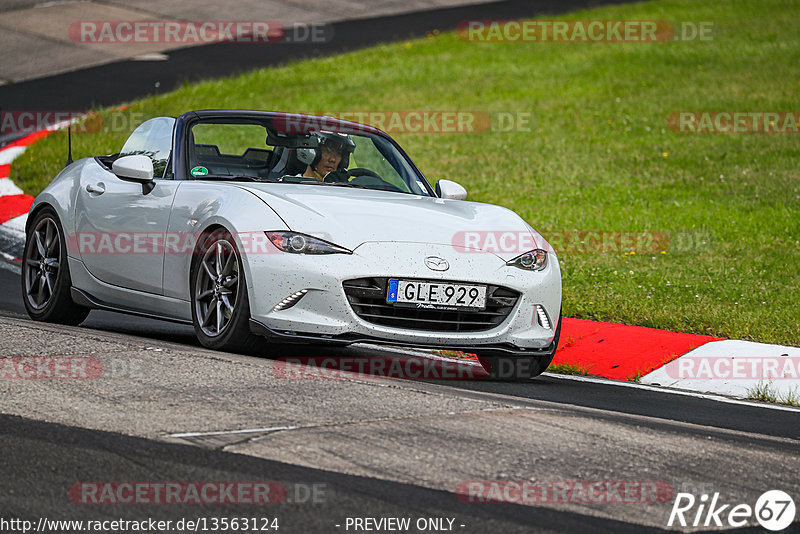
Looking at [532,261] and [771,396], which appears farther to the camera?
[771,396]

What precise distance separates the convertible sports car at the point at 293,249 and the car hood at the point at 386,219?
0.01 meters

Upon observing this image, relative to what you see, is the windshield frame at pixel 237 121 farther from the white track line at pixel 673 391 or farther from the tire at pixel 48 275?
the white track line at pixel 673 391

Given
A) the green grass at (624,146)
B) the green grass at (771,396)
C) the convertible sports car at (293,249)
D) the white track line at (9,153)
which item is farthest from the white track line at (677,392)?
the white track line at (9,153)

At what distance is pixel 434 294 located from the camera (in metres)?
6.54

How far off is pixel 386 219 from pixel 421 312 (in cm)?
58

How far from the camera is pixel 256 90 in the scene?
21.2 m

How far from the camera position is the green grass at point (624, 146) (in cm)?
1012

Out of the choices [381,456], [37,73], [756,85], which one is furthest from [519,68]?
[381,456]

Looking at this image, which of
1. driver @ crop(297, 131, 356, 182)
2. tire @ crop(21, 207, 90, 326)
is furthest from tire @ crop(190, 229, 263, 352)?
tire @ crop(21, 207, 90, 326)

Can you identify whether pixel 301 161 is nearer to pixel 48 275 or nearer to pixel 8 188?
pixel 48 275

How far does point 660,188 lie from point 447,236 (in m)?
8.49

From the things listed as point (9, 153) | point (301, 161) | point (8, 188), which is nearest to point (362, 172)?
point (301, 161)

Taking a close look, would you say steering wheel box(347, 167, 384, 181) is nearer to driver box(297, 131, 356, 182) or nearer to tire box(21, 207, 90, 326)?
driver box(297, 131, 356, 182)

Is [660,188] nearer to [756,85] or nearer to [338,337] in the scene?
[756,85]
